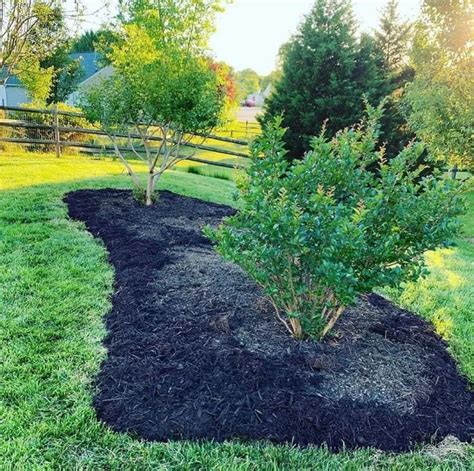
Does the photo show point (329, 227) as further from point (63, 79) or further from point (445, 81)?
point (63, 79)

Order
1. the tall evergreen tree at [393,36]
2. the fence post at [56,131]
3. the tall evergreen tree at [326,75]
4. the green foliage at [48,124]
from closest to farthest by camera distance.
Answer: the tall evergreen tree at [326,75] < the fence post at [56,131] < the green foliage at [48,124] < the tall evergreen tree at [393,36]

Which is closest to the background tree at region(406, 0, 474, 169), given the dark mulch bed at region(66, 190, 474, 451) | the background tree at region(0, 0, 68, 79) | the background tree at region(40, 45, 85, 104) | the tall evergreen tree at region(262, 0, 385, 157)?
the tall evergreen tree at region(262, 0, 385, 157)

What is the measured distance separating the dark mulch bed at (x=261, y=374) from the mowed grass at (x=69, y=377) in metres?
0.09

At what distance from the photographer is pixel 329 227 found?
7.98ft

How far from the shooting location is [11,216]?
5.48m

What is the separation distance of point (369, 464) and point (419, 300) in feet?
7.06

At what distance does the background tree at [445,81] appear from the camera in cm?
934

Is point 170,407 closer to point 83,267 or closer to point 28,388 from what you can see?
point 28,388

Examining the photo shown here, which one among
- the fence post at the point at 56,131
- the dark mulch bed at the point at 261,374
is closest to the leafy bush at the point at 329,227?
the dark mulch bed at the point at 261,374

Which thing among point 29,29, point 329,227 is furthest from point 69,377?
point 29,29

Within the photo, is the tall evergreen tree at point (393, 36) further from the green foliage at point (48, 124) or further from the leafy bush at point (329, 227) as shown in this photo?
the leafy bush at point (329, 227)

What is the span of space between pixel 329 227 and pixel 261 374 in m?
0.89

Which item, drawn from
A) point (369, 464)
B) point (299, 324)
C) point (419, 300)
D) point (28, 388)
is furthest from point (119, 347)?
point (419, 300)

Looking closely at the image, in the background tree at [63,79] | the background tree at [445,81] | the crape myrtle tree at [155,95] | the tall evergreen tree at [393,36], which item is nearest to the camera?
the crape myrtle tree at [155,95]
